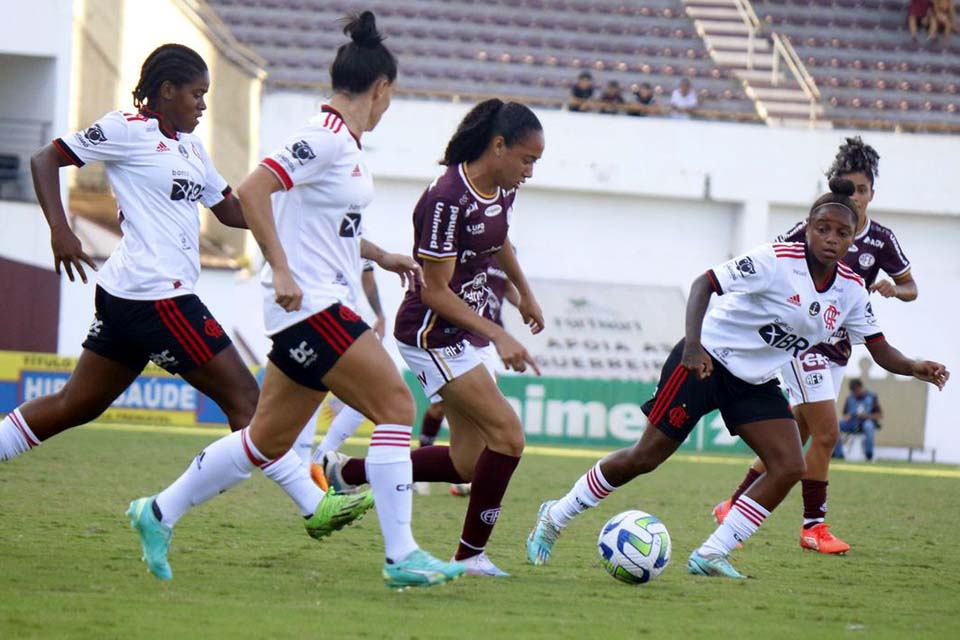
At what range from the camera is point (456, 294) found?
6660 mm

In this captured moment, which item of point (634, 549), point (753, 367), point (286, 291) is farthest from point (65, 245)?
point (753, 367)

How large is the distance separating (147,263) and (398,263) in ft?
4.10

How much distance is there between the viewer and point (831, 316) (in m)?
7.03

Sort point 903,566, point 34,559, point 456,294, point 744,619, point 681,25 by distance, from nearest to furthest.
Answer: point 744,619 < point 34,559 < point 456,294 < point 903,566 < point 681,25

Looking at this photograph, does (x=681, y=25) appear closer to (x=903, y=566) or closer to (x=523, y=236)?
(x=523, y=236)

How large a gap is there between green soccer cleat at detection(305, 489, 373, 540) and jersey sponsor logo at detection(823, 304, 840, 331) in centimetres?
247

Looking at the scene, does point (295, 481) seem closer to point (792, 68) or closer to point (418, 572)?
point (418, 572)

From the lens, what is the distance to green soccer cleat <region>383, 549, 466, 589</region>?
18.4 feet

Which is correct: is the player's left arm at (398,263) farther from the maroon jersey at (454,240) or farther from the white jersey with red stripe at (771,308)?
the white jersey with red stripe at (771,308)

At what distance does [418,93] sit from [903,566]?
17.4m

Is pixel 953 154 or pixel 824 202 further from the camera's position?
pixel 953 154

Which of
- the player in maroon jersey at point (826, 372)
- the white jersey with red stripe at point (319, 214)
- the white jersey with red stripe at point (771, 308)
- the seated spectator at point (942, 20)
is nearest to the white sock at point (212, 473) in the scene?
the white jersey with red stripe at point (319, 214)

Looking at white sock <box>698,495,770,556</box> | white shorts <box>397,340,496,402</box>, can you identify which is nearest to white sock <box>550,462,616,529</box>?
white sock <box>698,495,770,556</box>

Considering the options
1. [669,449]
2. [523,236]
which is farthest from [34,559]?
[523,236]
